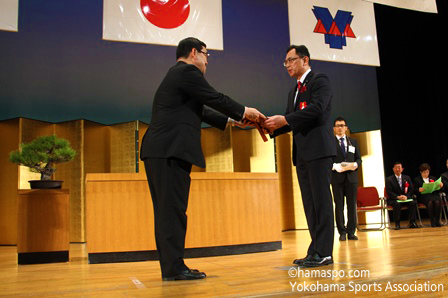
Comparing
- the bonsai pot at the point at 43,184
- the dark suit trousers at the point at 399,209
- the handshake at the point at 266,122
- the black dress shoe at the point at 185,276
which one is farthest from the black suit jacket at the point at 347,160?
the black dress shoe at the point at 185,276

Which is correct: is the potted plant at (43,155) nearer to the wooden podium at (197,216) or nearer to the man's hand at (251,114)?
the wooden podium at (197,216)

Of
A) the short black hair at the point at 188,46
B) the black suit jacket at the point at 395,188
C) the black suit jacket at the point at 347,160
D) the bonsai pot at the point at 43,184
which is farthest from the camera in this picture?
the black suit jacket at the point at 395,188

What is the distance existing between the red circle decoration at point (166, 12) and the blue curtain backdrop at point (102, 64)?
3.17 meters

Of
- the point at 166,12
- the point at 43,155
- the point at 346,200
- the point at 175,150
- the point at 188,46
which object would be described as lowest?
the point at 346,200

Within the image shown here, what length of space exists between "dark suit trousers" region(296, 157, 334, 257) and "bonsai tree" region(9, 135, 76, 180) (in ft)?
8.63

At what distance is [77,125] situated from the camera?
22.7 ft

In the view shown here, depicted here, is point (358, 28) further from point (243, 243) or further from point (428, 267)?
point (428, 267)

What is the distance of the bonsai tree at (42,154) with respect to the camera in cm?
421

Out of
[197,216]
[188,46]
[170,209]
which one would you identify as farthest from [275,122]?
[197,216]

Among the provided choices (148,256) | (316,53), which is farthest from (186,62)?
(316,53)

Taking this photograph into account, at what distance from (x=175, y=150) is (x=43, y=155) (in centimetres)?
236

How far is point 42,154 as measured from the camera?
13.8 feet

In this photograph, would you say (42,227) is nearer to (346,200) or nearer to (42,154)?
(42,154)

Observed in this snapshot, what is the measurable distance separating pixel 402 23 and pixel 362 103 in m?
1.92
